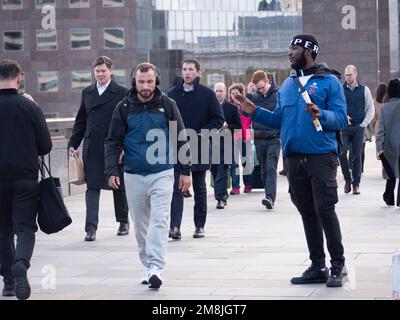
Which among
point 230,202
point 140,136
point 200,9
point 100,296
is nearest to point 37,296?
point 100,296

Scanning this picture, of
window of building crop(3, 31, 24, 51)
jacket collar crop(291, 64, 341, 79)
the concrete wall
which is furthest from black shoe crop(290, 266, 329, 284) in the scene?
window of building crop(3, 31, 24, 51)

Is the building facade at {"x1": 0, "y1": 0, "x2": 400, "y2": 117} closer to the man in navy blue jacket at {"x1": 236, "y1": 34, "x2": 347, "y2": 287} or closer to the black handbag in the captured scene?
the man in navy blue jacket at {"x1": 236, "y1": 34, "x2": 347, "y2": 287}

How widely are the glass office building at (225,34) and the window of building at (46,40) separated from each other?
7716 millimetres

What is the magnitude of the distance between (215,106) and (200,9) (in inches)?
3032

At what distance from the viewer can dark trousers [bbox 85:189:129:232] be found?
12.8 m

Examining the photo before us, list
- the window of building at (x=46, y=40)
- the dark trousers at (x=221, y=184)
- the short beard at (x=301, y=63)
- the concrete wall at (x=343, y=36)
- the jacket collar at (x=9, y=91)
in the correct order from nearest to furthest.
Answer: the jacket collar at (x=9, y=91) < the short beard at (x=301, y=63) < the dark trousers at (x=221, y=184) < the concrete wall at (x=343, y=36) < the window of building at (x=46, y=40)

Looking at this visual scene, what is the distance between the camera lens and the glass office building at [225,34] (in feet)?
283

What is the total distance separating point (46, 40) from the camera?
80938mm

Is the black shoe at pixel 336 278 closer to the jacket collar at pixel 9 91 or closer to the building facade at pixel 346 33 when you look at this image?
the jacket collar at pixel 9 91

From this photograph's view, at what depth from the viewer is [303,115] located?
9.07 m

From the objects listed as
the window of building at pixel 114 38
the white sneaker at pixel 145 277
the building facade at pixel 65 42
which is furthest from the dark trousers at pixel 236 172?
the window of building at pixel 114 38

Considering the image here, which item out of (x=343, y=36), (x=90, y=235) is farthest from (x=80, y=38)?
(x=90, y=235)

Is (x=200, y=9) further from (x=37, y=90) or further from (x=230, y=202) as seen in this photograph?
(x=230, y=202)
